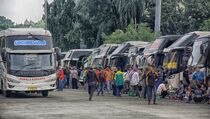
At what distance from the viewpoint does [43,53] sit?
97.7 feet

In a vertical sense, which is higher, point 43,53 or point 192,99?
point 43,53

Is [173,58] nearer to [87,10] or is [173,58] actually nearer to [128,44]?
[128,44]

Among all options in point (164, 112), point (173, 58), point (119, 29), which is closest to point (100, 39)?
point (119, 29)

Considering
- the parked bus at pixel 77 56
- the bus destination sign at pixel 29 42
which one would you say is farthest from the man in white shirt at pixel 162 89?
the parked bus at pixel 77 56

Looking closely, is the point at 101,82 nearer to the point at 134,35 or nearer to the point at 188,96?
the point at 188,96

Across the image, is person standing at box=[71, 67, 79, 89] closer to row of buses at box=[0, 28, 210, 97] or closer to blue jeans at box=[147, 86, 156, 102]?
row of buses at box=[0, 28, 210, 97]

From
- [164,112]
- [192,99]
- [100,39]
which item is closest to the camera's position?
[164,112]

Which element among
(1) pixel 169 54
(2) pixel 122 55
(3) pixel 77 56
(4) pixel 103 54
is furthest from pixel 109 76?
(3) pixel 77 56

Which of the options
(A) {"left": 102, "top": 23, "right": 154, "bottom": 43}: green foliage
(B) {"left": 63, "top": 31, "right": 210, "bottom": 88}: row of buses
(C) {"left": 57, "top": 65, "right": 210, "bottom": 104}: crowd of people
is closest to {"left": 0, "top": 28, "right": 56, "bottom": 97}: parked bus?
(C) {"left": 57, "top": 65, "right": 210, "bottom": 104}: crowd of people

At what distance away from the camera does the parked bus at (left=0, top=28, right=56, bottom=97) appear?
29078 millimetres

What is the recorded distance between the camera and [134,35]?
161 feet

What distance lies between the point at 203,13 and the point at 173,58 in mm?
24619

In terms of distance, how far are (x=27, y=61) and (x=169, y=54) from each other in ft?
24.6

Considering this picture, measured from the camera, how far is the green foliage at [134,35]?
48325 millimetres
